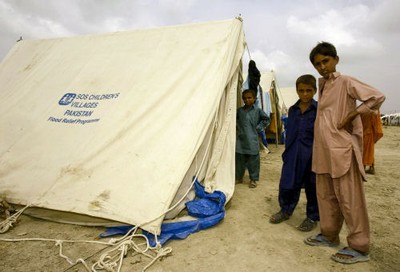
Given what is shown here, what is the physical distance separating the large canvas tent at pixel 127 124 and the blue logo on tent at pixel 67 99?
0.02 m

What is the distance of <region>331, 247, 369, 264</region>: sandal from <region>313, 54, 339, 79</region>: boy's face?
1.23 meters

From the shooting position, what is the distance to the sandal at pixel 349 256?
6.00 ft

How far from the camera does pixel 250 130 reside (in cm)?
364

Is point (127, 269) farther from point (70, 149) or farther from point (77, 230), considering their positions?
point (70, 149)

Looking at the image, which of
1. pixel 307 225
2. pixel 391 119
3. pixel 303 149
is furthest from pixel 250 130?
pixel 391 119

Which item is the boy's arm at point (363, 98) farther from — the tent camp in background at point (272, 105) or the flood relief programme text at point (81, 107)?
the tent camp in background at point (272, 105)

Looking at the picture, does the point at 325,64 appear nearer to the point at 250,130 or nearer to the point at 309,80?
Answer: the point at 309,80

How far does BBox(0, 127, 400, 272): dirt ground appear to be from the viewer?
5.87 feet

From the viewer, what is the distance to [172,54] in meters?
3.30

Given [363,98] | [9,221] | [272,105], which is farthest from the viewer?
[272,105]

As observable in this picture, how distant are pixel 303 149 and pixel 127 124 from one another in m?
1.70

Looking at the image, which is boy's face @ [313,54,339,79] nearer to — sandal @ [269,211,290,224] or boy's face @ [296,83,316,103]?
boy's face @ [296,83,316,103]

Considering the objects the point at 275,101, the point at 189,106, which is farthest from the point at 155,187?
the point at 275,101

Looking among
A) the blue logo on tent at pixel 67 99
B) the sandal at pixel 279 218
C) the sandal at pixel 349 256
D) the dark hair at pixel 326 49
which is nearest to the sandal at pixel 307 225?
the sandal at pixel 279 218
